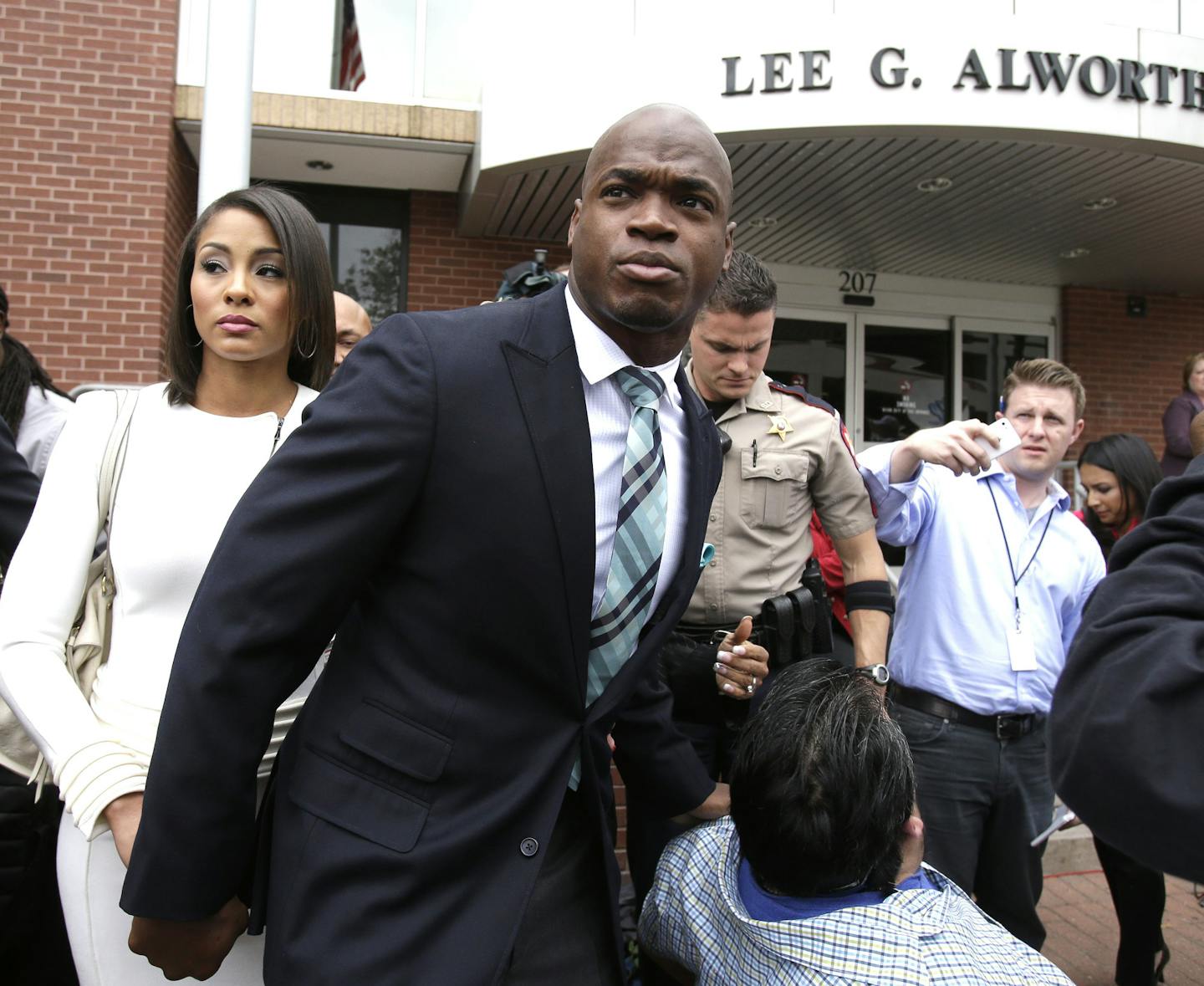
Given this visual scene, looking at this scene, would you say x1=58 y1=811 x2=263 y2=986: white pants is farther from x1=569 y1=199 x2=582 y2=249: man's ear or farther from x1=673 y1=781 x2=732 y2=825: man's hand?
x1=569 y1=199 x2=582 y2=249: man's ear

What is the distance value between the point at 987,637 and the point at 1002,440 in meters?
1.00

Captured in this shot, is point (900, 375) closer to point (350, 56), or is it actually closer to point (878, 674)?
point (350, 56)

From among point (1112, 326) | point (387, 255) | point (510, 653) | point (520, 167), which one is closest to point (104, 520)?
point (510, 653)

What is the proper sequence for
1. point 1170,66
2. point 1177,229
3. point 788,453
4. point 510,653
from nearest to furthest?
1. point 510,653
2. point 788,453
3. point 1170,66
4. point 1177,229

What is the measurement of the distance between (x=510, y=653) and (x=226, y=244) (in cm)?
112

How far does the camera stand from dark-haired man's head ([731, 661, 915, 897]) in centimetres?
188

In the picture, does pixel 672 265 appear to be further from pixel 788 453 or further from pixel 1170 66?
pixel 1170 66

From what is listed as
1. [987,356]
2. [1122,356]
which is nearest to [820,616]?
[987,356]

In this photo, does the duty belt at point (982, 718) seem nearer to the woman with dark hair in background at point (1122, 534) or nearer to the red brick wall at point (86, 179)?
the woman with dark hair in background at point (1122, 534)

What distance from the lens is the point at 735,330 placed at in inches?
112

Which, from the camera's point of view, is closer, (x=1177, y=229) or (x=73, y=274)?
(x=73, y=274)

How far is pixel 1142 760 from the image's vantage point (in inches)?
38.9

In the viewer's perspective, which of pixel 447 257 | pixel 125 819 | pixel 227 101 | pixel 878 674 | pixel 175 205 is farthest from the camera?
pixel 447 257

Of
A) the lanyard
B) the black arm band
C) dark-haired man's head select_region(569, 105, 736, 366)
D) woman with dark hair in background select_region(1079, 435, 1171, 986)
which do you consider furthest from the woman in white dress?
woman with dark hair in background select_region(1079, 435, 1171, 986)
